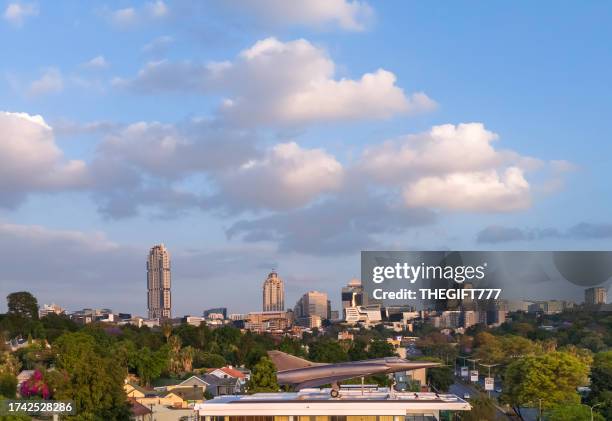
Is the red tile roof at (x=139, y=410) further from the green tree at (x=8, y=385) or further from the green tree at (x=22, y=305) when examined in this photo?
the green tree at (x=22, y=305)

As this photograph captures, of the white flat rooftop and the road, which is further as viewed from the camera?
the road

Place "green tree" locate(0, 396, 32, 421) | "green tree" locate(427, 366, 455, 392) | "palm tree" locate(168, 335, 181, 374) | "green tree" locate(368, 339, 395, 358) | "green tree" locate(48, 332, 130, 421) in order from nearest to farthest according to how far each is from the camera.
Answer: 1. "green tree" locate(0, 396, 32, 421)
2. "green tree" locate(48, 332, 130, 421)
3. "green tree" locate(427, 366, 455, 392)
4. "palm tree" locate(168, 335, 181, 374)
5. "green tree" locate(368, 339, 395, 358)

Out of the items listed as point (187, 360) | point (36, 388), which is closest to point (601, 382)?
point (36, 388)

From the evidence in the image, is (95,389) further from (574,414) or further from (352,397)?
(574,414)

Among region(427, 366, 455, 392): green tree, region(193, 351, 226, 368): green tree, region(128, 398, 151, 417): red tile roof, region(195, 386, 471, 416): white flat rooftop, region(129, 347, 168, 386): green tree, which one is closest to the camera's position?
region(195, 386, 471, 416): white flat rooftop

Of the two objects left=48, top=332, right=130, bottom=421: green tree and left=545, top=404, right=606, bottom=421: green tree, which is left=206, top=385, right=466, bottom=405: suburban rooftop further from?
left=545, top=404, right=606, bottom=421: green tree

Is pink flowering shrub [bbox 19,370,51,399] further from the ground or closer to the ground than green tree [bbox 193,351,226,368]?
further from the ground

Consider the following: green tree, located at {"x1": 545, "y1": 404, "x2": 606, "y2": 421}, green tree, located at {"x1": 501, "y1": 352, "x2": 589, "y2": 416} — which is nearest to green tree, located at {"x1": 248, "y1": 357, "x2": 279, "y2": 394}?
green tree, located at {"x1": 545, "y1": 404, "x2": 606, "y2": 421}
